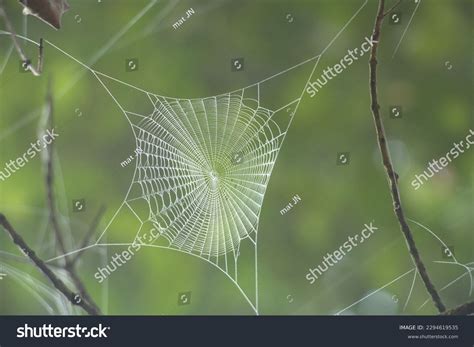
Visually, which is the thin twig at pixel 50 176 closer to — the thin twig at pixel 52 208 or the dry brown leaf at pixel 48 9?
the thin twig at pixel 52 208

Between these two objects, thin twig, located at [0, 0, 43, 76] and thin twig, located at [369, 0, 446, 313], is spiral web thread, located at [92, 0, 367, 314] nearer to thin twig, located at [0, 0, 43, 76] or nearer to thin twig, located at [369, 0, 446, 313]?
thin twig, located at [369, 0, 446, 313]

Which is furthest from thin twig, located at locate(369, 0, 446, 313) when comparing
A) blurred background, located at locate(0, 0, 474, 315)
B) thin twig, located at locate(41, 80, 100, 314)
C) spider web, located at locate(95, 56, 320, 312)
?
thin twig, located at locate(41, 80, 100, 314)

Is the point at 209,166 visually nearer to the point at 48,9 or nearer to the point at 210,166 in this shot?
the point at 210,166

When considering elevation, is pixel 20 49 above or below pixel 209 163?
above

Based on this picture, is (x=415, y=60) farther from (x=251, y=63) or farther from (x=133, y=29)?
(x=133, y=29)

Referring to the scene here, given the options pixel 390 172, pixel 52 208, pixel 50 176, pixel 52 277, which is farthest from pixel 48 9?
pixel 390 172

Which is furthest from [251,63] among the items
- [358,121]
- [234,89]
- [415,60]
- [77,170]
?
[77,170]
